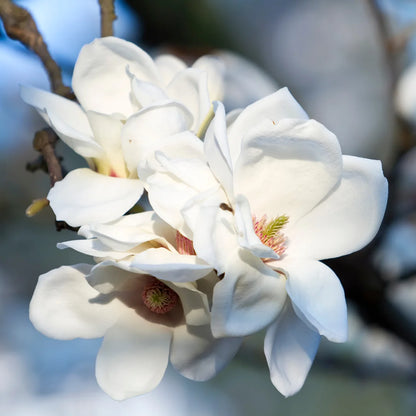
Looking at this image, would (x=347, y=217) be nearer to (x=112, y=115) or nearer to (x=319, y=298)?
(x=319, y=298)

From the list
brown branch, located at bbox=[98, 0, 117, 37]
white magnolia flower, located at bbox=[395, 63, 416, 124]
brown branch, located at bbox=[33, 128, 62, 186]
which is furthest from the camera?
white magnolia flower, located at bbox=[395, 63, 416, 124]

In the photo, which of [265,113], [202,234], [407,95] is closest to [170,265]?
[202,234]

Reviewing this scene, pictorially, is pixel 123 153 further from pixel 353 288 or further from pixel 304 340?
pixel 353 288

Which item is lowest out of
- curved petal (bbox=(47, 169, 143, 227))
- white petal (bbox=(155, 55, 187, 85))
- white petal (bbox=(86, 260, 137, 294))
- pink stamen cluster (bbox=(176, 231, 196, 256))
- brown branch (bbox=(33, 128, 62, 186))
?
white petal (bbox=(86, 260, 137, 294))

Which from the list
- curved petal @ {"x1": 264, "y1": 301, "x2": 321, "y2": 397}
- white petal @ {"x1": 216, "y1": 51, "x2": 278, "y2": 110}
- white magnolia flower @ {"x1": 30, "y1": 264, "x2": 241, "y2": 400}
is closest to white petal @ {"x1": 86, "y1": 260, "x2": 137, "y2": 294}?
white magnolia flower @ {"x1": 30, "y1": 264, "x2": 241, "y2": 400}

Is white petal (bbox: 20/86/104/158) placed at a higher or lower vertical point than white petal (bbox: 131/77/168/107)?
lower

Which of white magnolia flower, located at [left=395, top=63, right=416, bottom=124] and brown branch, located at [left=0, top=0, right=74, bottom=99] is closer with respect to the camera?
brown branch, located at [left=0, top=0, right=74, bottom=99]

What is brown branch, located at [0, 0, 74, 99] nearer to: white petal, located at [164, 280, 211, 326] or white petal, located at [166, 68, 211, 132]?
white petal, located at [166, 68, 211, 132]

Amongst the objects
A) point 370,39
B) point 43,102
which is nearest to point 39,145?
point 43,102
